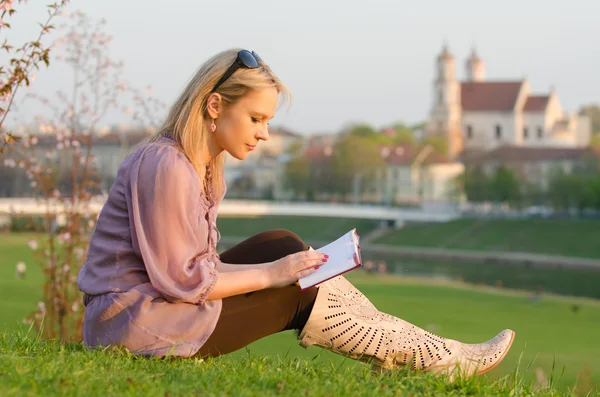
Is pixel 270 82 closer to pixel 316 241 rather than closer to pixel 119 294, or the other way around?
pixel 119 294

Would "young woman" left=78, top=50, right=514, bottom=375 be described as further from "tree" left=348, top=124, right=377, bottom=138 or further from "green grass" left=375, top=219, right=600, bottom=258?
"tree" left=348, top=124, right=377, bottom=138

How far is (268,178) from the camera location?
243 ft

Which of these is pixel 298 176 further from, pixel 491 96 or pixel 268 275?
pixel 268 275

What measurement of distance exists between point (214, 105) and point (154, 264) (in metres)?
0.46

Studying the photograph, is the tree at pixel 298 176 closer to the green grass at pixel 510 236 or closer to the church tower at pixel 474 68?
the green grass at pixel 510 236

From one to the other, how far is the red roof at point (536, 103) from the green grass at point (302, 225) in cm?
4574

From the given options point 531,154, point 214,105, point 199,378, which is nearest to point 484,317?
point 214,105

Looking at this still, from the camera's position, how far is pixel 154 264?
8.11 feet

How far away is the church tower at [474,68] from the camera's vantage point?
310 ft

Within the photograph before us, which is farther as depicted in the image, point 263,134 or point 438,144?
point 438,144

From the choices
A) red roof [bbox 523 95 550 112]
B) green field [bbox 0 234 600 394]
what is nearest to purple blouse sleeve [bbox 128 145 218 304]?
green field [bbox 0 234 600 394]

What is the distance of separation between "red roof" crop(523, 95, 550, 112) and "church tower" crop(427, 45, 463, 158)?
6.39 meters

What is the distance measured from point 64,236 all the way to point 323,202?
53855 millimetres

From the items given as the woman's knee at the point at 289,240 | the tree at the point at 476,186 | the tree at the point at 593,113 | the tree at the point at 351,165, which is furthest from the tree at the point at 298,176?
the tree at the point at 593,113
